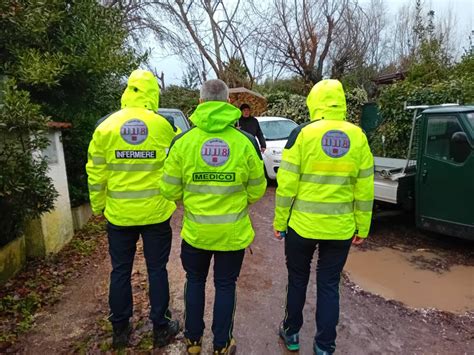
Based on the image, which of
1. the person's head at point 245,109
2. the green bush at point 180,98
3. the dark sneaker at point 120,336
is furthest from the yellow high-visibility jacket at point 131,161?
the green bush at point 180,98

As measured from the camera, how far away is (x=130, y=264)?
3.01 metres

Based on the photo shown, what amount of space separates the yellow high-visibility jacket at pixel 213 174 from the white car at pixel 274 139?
20.1 feet

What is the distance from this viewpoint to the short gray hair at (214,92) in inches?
102

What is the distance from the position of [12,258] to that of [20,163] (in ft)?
3.74

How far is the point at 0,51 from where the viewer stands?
4.49m

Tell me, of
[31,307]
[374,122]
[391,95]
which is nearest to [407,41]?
[374,122]

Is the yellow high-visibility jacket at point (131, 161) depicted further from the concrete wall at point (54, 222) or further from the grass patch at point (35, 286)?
the concrete wall at point (54, 222)

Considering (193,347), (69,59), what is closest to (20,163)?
(69,59)

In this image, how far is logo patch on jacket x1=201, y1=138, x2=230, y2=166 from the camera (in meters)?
2.52

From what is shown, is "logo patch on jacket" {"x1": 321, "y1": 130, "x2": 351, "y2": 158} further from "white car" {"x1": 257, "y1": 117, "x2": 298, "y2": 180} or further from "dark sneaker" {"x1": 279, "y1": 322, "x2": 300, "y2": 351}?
"white car" {"x1": 257, "y1": 117, "x2": 298, "y2": 180}

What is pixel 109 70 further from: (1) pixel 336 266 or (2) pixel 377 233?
(2) pixel 377 233

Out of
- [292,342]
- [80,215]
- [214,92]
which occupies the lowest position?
[292,342]

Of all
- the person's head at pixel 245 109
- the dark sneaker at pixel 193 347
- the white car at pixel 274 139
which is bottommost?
the dark sneaker at pixel 193 347

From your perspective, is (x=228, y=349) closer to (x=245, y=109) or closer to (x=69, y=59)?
(x=69, y=59)
